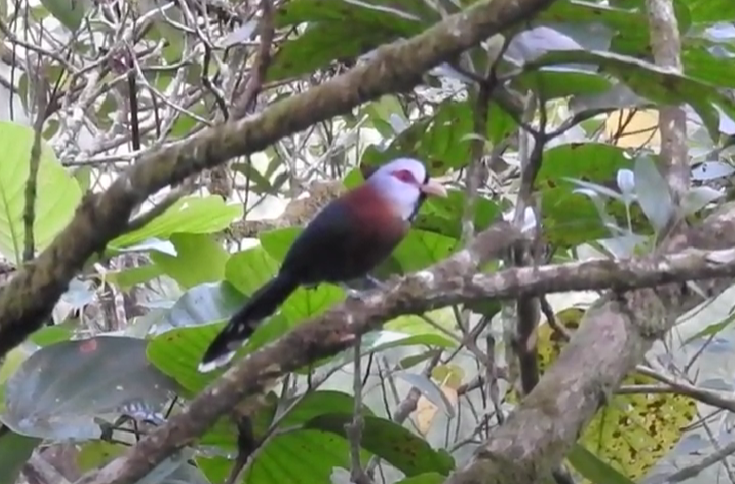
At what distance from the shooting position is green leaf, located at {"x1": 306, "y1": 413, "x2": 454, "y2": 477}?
77cm

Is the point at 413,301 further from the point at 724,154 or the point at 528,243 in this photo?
the point at 724,154

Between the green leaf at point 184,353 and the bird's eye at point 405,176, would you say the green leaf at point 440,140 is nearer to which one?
the bird's eye at point 405,176

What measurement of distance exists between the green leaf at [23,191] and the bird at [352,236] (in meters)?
0.16

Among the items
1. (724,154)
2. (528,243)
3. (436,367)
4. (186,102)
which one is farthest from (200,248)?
(186,102)

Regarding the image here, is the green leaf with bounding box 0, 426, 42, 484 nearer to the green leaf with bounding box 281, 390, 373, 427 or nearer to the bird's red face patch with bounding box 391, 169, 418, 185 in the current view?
the green leaf with bounding box 281, 390, 373, 427

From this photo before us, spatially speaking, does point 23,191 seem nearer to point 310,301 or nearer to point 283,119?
point 310,301

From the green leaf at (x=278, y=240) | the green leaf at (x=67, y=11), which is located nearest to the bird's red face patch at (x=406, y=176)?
the green leaf at (x=278, y=240)

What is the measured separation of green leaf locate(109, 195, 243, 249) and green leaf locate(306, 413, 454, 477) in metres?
0.20

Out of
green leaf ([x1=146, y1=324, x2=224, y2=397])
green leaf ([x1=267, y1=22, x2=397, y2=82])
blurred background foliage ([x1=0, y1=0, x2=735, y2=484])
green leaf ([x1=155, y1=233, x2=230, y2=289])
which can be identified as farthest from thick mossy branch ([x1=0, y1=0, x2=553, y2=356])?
green leaf ([x1=155, y1=233, x2=230, y2=289])

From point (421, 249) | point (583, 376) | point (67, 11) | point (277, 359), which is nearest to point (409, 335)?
point (421, 249)

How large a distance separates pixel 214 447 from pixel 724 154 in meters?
0.73

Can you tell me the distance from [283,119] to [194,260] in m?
0.52

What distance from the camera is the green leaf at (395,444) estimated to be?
0.77 m

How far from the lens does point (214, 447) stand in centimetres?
83
